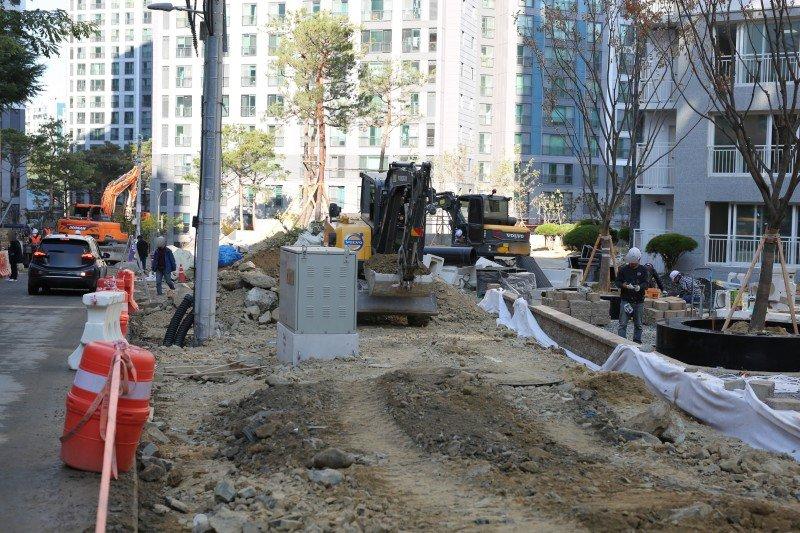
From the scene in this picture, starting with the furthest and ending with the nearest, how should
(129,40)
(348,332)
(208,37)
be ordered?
1. (129,40)
2. (208,37)
3. (348,332)

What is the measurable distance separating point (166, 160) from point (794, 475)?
93368mm

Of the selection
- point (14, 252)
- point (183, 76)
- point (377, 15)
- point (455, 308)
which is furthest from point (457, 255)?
point (183, 76)

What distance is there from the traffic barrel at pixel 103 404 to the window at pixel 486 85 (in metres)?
86.1

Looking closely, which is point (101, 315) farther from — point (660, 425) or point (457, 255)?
point (457, 255)

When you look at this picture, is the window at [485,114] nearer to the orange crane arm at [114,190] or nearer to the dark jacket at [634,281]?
the orange crane arm at [114,190]

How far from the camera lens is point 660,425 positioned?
9.91 metres

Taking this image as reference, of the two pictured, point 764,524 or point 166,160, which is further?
point 166,160

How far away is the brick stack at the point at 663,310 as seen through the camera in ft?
71.1

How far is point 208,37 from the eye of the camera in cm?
1806

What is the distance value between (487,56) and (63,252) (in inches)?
2654

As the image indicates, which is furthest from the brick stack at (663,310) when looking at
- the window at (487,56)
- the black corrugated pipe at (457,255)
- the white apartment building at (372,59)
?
the window at (487,56)

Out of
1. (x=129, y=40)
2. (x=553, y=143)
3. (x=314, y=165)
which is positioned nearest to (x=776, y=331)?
(x=314, y=165)

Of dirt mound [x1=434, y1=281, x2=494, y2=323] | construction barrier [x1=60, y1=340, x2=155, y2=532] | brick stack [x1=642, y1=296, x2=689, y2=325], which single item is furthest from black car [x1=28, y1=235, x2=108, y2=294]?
construction barrier [x1=60, y1=340, x2=155, y2=532]

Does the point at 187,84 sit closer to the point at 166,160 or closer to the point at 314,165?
the point at 166,160
